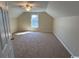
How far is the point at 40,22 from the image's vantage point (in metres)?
Result: 9.33

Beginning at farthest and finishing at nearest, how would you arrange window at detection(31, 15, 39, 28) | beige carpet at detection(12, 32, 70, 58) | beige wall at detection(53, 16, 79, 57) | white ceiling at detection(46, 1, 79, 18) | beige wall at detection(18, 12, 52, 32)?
window at detection(31, 15, 39, 28), beige wall at detection(18, 12, 52, 32), beige carpet at detection(12, 32, 70, 58), beige wall at detection(53, 16, 79, 57), white ceiling at detection(46, 1, 79, 18)

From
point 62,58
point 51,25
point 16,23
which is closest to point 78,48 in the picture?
point 62,58

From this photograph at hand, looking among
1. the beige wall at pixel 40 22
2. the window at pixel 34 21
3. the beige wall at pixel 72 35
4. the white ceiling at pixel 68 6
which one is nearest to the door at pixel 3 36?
the white ceiling at pixel 68 6

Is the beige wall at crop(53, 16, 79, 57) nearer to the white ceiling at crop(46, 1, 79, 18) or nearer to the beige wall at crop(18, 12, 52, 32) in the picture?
the white ceiling at crop(46, 1, 79, 18)

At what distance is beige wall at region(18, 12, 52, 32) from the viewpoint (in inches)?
362

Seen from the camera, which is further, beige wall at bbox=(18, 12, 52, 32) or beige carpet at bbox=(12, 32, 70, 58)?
beige wall at bbox=(18, 12, 52, 32)

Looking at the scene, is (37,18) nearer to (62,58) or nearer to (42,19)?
(42,19)

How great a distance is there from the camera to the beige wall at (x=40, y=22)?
30.2 ft

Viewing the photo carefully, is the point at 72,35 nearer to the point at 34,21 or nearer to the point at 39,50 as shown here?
the point at 39,50

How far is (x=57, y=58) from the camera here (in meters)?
3.31

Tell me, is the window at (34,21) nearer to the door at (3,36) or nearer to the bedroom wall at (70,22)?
the bedroom wall at (70,22)

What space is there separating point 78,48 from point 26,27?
21.9 ft

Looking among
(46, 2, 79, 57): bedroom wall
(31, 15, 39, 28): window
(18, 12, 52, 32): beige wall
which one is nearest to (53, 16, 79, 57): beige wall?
(46, 2, 79, 57): bedroom wall

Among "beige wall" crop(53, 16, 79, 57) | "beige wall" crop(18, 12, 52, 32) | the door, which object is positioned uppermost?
the door
